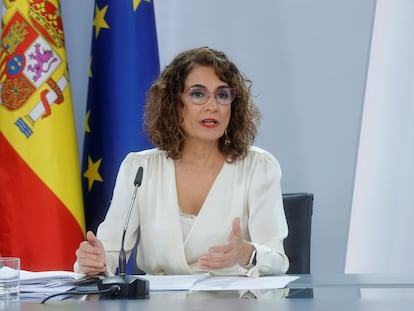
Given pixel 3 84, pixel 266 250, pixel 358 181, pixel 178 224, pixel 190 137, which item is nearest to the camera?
pixel 266 250

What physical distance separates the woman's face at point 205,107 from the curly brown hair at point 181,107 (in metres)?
0.03

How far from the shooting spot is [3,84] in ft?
10.9

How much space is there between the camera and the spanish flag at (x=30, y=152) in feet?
10.9

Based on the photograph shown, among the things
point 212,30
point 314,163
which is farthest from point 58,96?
point 314,163

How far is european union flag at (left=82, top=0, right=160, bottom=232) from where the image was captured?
3.47 meters

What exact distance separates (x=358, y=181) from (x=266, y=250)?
4.70ft

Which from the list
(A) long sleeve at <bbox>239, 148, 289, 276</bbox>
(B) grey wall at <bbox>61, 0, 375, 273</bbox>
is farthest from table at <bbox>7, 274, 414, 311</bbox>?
(B) grey wall at <bbox>61, 0, 375, 273</bbox>

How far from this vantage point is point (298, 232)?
2852mm

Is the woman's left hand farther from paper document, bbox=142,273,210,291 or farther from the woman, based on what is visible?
the woman

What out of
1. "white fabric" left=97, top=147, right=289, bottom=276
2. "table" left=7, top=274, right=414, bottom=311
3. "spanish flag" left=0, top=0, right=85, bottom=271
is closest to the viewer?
"table" left=7, top=274, right=414, bottom=311

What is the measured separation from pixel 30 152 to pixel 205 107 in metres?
0.95

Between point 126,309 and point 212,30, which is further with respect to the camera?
point 212,30

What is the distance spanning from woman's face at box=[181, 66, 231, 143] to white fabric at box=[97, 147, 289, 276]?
0.13 meters

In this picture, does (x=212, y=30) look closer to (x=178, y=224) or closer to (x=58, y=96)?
(x=58, y=96)
